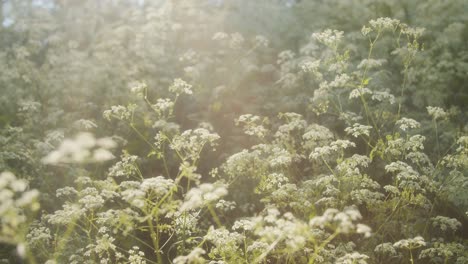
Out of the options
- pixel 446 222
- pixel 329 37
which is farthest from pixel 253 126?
pixel 446 222

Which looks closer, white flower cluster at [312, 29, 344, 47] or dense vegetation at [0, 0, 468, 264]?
dense vegetation at [0, 0, 468, 264]

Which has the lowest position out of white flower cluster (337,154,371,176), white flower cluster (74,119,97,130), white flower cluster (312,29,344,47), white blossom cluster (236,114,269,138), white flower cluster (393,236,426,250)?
white flower cluster (393,236,426,250)

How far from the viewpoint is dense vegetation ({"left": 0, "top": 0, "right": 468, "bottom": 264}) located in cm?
557

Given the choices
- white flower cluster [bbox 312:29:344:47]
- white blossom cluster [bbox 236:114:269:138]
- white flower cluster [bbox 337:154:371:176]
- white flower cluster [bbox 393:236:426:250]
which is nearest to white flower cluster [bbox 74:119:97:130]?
white blossom cluster [bbox 236:114:269:138]

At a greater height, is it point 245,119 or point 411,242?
point 245,119

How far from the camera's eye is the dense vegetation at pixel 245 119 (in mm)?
5574

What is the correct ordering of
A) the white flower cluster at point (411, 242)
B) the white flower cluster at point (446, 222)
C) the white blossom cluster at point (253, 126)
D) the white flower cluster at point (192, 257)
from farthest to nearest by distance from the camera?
1. the white blossom cluster at point (253, 126)
2. the white flower cluster at point (446, 222)
3. the white flower cluster at point (411, 242)
4. the white flower cluster at point (192, 257)

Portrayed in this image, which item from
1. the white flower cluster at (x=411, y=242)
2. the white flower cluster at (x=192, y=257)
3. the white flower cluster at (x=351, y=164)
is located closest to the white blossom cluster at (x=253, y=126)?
the white flower cluster at (x=351, y=164)

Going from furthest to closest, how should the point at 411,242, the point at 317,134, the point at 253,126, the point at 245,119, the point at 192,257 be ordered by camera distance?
1. the point at 253,126
2. the point at 245,119
3. the point at 317,134
4. the point at 411,242
5. the point at 192,257

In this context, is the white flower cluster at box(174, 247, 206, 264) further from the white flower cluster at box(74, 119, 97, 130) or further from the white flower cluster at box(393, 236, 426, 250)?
the white flower cluster at box(74, 119, 97, 130)

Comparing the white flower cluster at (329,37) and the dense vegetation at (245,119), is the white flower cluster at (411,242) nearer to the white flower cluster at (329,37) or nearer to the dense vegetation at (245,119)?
the dense vegetation at (245,119)

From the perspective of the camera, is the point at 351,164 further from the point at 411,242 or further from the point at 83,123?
the point at 83,123

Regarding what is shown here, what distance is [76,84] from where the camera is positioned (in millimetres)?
8406

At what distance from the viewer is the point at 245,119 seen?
6090 millimetres
